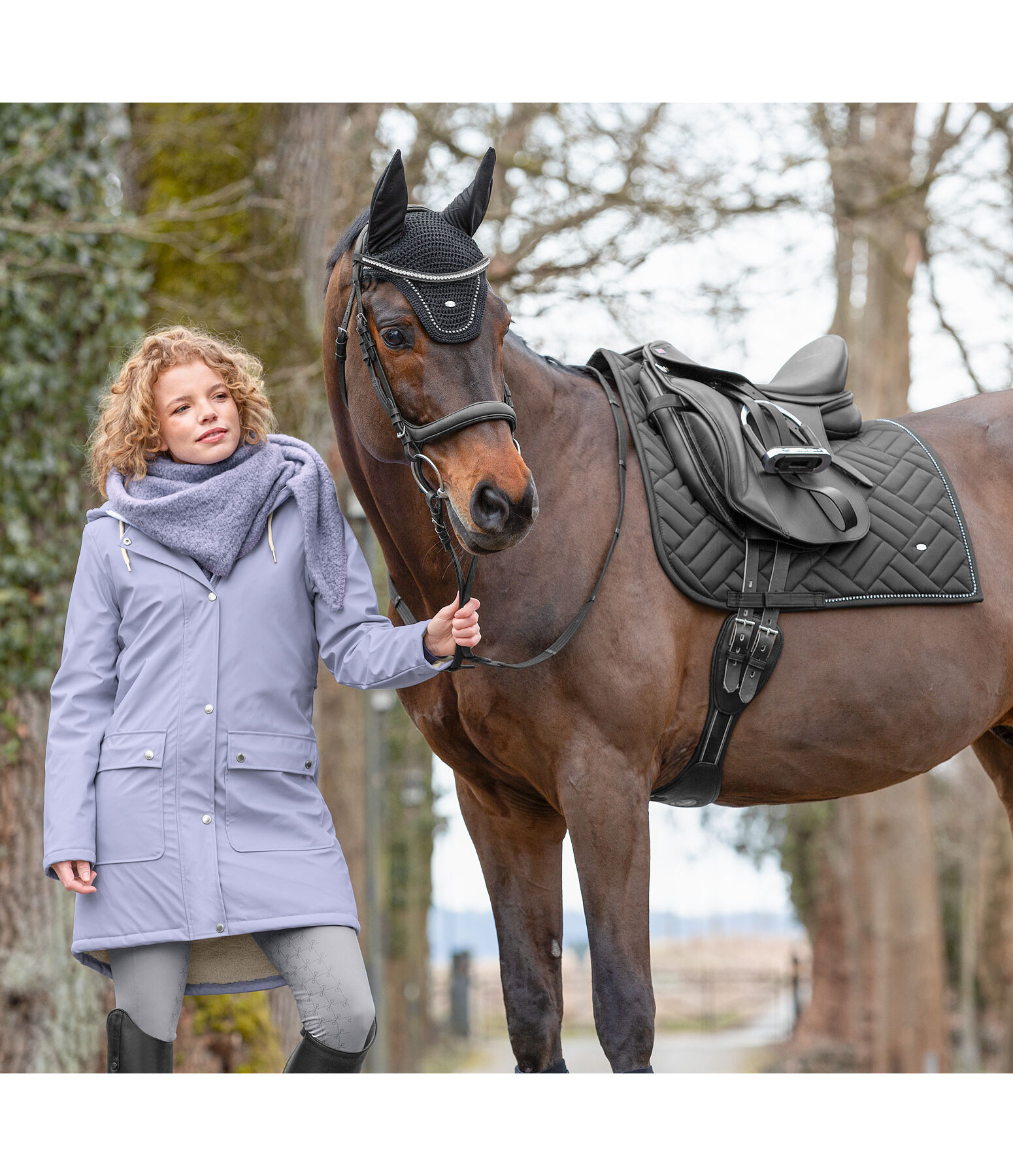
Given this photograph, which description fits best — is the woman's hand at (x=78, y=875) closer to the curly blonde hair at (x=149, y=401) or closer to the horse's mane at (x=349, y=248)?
the curly blonde hair at (x=149, y=401)

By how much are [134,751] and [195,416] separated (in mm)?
787

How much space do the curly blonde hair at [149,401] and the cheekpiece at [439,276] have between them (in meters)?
0.46

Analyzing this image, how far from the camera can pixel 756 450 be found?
289 centimetres

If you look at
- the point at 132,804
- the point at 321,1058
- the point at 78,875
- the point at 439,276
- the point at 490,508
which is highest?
the point at 439,276

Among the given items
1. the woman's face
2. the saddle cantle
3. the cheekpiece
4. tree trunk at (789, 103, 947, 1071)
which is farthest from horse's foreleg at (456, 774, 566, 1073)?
tree trunk at (789, 103, 947, 1071)

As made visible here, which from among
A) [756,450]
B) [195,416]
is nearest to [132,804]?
[195,416]

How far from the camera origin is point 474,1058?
21.8m

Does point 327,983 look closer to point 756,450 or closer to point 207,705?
point 207,705

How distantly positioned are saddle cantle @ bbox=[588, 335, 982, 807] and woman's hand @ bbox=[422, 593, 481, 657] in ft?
1.93

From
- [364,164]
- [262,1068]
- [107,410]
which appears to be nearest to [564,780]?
[107,410]

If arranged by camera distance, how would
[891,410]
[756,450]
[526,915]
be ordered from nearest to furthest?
[756,450]
[526,915]
[891,410]

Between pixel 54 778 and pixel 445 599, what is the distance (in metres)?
0.97

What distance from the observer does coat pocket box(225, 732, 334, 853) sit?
2453 mm

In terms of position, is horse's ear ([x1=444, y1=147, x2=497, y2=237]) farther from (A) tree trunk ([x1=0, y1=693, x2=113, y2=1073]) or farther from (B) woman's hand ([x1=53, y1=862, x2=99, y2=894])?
(A) tree trunk ([x1=0, y1=693, x2=113, y2=1073])
